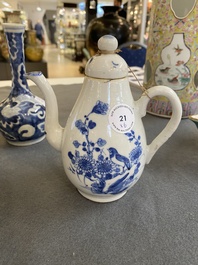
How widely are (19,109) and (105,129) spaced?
25 cm

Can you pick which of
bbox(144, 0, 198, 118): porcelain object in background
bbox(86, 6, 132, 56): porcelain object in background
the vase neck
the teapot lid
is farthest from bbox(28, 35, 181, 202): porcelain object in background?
bbox(86, 6, 132, 56): porcelain object in background

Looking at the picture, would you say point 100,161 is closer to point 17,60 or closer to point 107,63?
point 107,63

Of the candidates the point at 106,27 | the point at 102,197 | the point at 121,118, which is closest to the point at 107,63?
the point at 121,118

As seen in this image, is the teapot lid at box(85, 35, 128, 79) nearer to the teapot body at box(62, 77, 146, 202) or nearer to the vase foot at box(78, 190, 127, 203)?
the teapot body at box(62, 77, 146, 202)

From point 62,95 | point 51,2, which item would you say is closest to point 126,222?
point 62,95

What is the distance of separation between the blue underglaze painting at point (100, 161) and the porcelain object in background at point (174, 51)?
386 mm

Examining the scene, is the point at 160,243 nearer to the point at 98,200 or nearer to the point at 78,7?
the point at 98,200

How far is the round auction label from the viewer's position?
1.00 ft

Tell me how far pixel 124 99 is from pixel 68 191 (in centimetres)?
17

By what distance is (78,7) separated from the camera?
15.2ft

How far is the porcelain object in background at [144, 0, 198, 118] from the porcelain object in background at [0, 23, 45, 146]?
0.34 metres

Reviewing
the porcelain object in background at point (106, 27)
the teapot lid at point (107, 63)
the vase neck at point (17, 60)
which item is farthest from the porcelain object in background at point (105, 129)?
the porcelain object in background at point (106, 27)

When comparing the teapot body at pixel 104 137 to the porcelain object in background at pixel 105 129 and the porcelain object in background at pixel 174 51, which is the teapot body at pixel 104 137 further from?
the porcelain object in background at pixel 174 51

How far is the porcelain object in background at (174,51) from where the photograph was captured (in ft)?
1.94
